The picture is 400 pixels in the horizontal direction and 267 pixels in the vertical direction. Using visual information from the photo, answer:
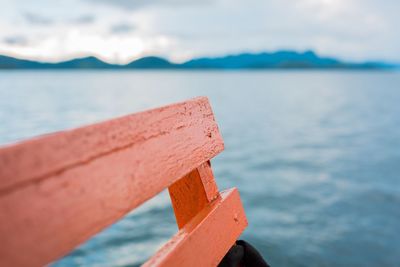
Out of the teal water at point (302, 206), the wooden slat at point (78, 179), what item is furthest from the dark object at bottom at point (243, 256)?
the teal water at point (302, 206)

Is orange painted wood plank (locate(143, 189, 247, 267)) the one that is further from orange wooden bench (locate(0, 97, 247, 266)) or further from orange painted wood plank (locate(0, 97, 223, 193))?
orange painted wood plank (locate(0, 97, 223, 193))

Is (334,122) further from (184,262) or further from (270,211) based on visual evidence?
(184,262)

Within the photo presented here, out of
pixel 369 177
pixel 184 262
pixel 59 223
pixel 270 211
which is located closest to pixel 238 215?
pixel 184 262

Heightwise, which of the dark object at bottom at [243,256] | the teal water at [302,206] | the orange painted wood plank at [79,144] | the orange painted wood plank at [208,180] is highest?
the orange painted wood plank at [79,144]

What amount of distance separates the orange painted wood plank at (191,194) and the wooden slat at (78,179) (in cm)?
31

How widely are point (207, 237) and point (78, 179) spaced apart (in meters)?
0.68

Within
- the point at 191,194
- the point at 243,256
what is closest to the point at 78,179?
the point at 191,194

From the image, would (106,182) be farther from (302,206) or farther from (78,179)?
(302,206)

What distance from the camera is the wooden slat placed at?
888 millimetres

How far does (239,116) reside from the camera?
4775 cm

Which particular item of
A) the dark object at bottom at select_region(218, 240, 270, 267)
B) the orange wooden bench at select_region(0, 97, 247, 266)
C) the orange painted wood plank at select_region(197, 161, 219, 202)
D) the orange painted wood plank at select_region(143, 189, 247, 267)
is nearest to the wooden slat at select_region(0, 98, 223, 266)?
the orange wooden bench at select_region(0, 97, 247, 266)

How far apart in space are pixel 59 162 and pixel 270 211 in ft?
43.3

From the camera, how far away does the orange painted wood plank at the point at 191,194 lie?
5.86ft

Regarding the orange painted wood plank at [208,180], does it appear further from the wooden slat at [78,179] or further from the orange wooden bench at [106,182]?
the wooden slat at [78,179]
